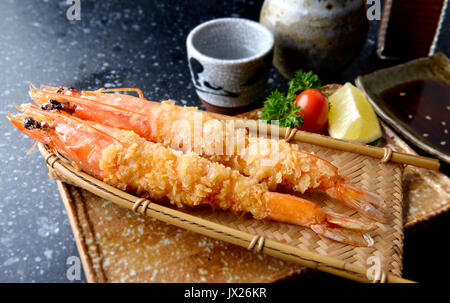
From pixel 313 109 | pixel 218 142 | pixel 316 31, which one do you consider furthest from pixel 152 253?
pixel 316 31

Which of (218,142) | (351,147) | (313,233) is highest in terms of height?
(218,142)

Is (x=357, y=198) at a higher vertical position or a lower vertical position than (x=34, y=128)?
lower

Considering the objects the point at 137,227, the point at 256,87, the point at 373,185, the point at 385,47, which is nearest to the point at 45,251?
the point at 137,227

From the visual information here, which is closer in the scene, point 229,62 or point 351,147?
point 351,147

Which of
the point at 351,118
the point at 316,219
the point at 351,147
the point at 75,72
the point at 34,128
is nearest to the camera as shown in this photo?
the point at 316,219

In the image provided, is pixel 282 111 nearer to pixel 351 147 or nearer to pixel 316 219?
pixel 351 147

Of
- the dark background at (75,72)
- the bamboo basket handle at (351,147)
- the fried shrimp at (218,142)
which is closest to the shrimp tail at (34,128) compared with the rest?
the fried shrimp at (218,142)

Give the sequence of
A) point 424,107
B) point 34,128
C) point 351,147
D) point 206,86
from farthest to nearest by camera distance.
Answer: point 424,107 < point 206,86 < point 351,147 < point 34,128
